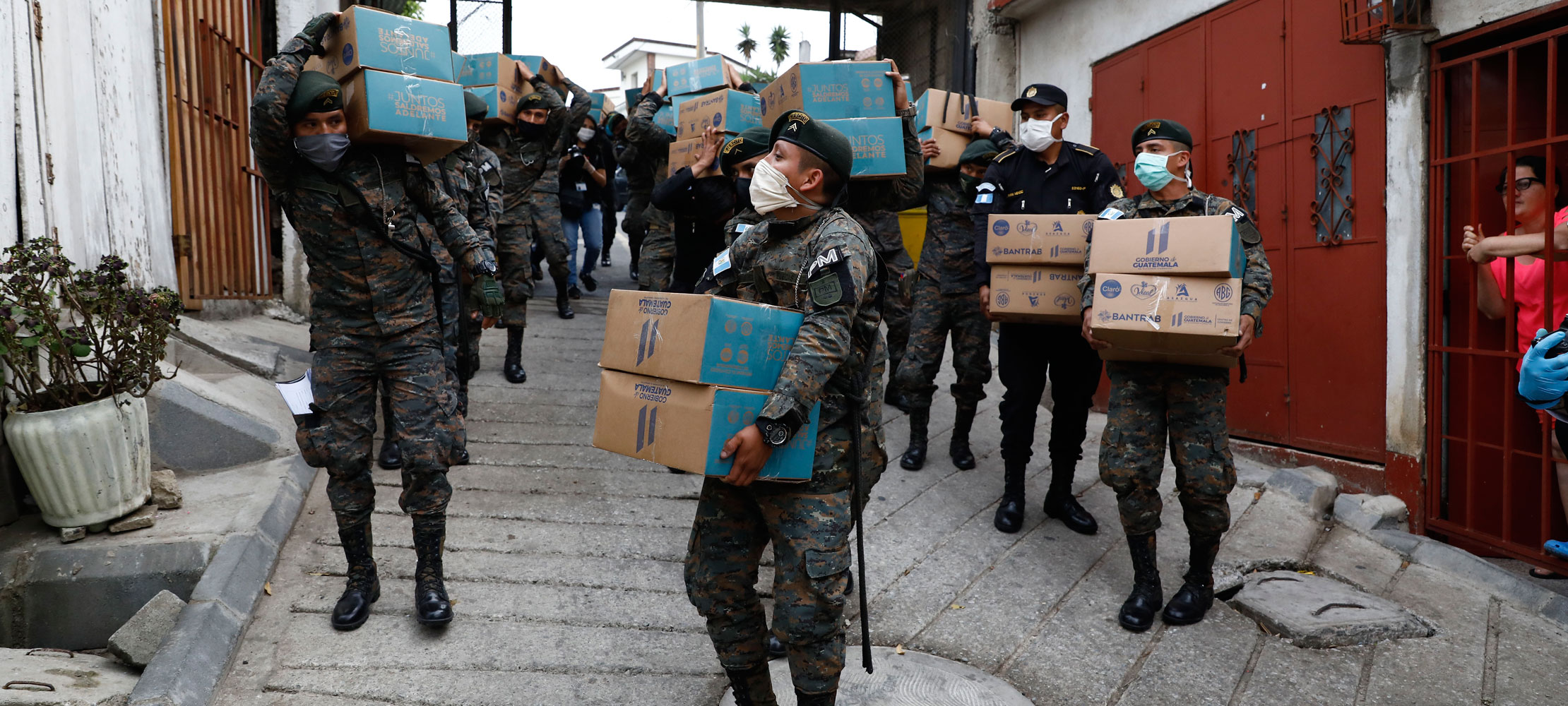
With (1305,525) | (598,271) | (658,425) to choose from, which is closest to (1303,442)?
(1305,525)

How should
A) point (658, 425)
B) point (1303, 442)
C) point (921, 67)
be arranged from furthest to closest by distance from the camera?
point (921, 67) < point (1303, 442) < point (658, 425)

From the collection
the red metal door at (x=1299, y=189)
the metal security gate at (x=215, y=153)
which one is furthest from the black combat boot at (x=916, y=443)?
the metal security gate at (x=215, y=153)

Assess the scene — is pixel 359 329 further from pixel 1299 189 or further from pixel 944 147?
pixel 1299 189

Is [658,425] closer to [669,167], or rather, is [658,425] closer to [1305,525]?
[669,167]

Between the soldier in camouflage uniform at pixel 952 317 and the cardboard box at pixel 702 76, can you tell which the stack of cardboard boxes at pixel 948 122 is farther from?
the cardboard box at pixel 702 76

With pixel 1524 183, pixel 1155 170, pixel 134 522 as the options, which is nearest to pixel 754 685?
pixel 1155 170

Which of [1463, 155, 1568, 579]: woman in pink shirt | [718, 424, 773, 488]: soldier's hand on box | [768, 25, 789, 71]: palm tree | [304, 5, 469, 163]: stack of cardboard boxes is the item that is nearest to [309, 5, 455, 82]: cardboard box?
[304, 5, 469, 163]: stack of cardboard boxes

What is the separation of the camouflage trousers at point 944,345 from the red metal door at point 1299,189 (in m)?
1.83

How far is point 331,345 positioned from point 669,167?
257 centimetres

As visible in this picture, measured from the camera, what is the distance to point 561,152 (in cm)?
767

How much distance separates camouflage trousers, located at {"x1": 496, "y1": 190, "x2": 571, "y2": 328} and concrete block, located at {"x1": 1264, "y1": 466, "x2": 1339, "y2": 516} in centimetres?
494

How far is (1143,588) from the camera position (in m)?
3.83

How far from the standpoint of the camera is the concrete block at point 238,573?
11.4 ft

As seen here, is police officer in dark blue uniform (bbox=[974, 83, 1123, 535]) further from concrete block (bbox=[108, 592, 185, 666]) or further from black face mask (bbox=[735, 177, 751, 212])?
concrete block (bbox=[108, 592, 185, 666])
